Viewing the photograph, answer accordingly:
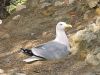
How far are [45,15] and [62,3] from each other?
62 cm

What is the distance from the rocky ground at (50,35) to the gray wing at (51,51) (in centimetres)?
13

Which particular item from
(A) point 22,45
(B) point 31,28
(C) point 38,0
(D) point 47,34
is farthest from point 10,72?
(C) point 38,0

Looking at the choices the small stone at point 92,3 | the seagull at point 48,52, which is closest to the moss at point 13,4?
the small stone at point 92,3

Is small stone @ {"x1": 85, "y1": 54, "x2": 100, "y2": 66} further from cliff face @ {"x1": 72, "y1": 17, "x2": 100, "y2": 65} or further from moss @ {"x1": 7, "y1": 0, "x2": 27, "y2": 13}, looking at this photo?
moss @ {"x1": 7, "y1": 0, "x2": 27, "y2": 13}

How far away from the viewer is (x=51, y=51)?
7273 millimetres

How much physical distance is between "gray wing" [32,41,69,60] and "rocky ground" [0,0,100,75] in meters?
0.13

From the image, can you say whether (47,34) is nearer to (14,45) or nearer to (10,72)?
(14,45)

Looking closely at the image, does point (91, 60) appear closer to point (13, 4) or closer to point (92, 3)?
point (92, 3)

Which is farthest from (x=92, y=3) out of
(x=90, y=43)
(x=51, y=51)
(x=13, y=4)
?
(x=13, y=4)

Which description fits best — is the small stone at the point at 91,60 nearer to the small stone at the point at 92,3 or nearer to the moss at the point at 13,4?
the small stone at the point at 92,3

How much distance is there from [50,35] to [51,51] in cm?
198

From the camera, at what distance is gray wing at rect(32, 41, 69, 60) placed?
7.16 meters

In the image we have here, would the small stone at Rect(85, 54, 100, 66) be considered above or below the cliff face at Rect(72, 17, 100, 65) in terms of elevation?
below

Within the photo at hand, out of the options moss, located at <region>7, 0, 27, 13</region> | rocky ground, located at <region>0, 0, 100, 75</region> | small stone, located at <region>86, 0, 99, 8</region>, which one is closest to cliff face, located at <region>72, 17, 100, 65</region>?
rocky ground, located at <region>0, 0, 100, 75</region>
